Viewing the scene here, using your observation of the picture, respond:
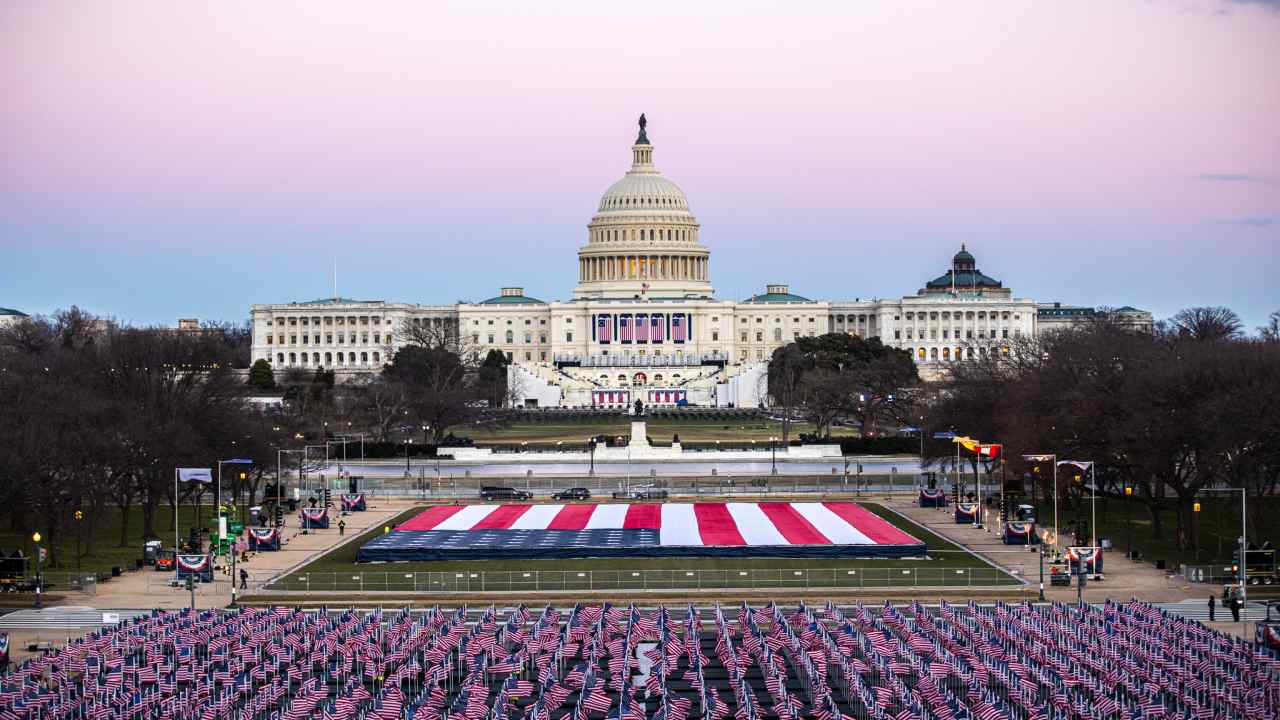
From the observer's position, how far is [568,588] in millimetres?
54281

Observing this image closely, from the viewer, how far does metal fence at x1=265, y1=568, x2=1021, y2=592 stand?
5419cm

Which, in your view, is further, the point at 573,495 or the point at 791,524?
the point at 573,495

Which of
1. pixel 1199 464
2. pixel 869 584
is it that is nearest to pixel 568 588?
pixel 869 584

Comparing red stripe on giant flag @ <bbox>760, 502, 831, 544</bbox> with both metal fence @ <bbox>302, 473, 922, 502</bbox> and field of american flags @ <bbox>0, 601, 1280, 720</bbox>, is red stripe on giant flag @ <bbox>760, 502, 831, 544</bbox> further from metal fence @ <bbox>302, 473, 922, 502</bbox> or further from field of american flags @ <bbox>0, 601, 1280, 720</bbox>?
field of american flags @ <bbox>0, 601, 1280, 720</bbox>

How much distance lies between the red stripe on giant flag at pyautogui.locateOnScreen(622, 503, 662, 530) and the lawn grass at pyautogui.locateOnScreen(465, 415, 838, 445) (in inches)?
1511

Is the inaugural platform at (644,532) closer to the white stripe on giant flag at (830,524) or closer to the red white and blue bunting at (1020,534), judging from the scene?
the white stripe on giant flag at (830,524)

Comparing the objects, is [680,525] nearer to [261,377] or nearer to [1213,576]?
[1213,576]

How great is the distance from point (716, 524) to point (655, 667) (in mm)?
30985

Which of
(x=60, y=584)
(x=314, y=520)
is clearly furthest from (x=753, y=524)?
(x=60, y=584)

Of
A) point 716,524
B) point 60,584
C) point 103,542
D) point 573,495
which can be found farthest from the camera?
point 573,495

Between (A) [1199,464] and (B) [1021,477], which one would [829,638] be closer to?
(A) [1199,464]

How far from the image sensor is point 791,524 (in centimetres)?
7056

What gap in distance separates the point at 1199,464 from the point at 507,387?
103m

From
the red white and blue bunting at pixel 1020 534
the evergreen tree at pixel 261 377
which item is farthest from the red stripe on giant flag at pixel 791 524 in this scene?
the evergreen tree at pixel 261 377
